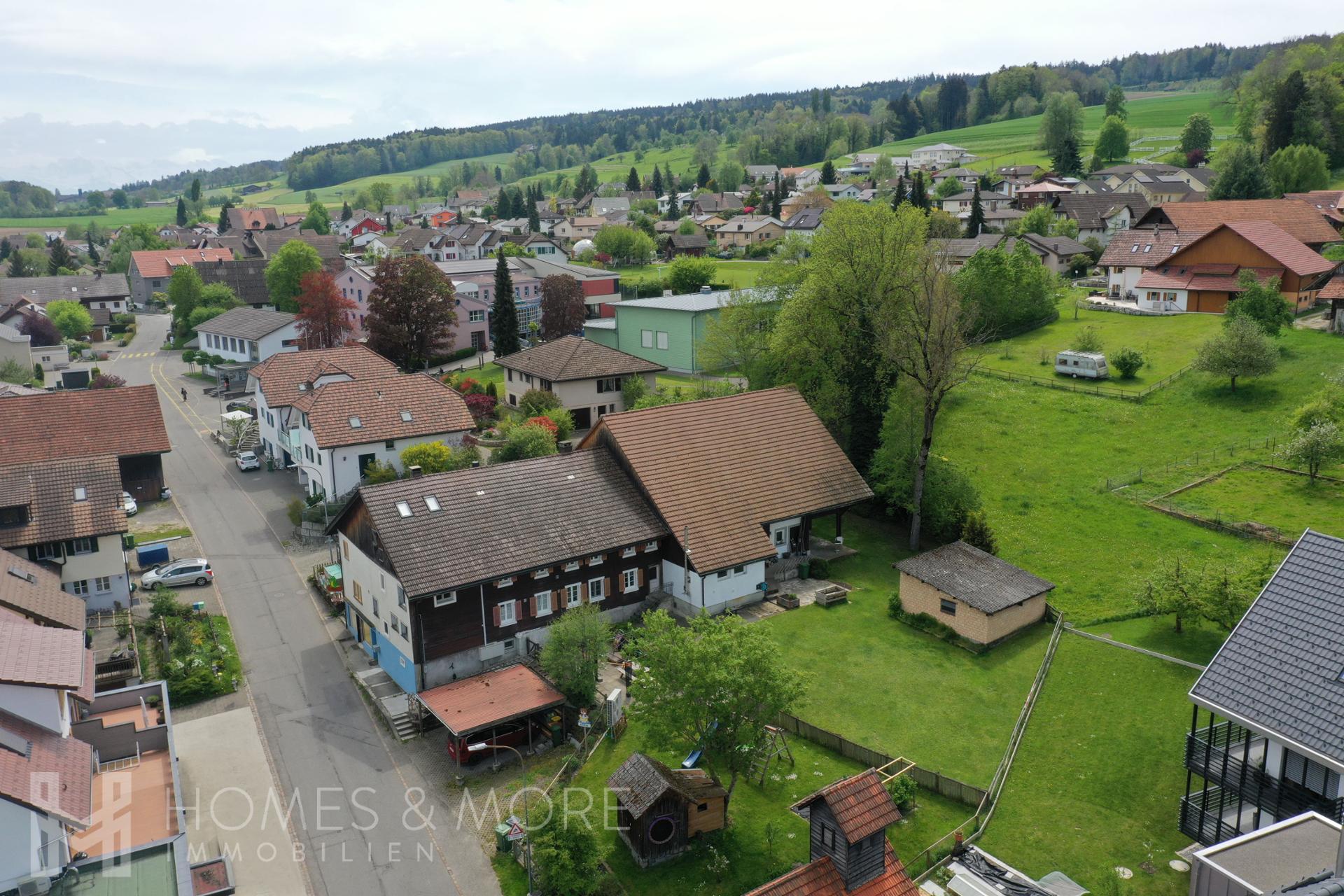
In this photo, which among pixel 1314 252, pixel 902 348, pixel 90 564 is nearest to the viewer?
pixel 90 564

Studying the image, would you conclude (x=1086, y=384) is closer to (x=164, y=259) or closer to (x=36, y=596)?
(x=36, y=596)

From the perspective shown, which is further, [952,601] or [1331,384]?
[1331,384]

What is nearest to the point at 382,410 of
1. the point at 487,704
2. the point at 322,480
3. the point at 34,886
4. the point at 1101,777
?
the point at 322,480

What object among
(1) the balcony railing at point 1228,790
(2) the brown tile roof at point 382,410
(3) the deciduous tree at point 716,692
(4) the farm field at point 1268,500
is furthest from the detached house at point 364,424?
(1) the balcony railing at point 1228,790

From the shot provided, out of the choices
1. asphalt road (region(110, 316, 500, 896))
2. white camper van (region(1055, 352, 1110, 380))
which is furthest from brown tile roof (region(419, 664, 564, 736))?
white camper van (region(1055, 352, 1110, 380))

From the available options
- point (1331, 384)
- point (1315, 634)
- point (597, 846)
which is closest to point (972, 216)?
point (1331, 384)

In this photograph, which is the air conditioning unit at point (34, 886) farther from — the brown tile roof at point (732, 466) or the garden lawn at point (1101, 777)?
the garden lawn at point (1101, 777)

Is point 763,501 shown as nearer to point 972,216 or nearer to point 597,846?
point 597,846
